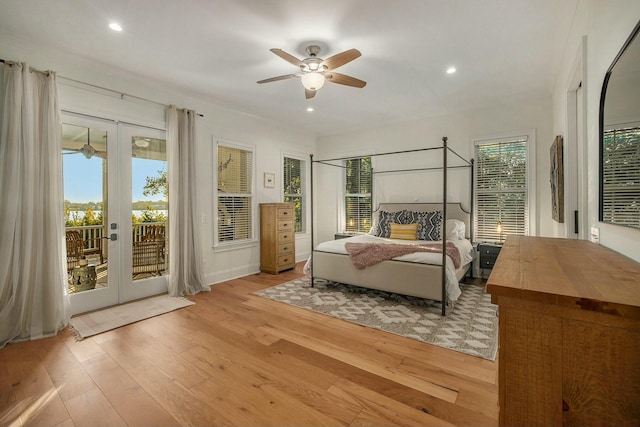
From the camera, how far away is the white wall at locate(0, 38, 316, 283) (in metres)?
3.13

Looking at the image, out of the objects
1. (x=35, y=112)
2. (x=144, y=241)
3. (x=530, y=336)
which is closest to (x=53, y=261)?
(x=144, y=241)

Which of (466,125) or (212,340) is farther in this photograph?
(466,125)

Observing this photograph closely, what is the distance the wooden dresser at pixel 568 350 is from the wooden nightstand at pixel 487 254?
3.84 metres

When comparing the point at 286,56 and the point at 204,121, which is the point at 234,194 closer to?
the point at 204,121

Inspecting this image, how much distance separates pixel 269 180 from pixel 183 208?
6.16ft

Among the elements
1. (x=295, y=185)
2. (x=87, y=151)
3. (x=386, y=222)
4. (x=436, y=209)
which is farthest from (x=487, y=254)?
(x=87, y=151)

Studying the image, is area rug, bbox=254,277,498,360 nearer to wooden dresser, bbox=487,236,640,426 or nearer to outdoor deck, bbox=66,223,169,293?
outdoor deck, bbox=66,223,169,293

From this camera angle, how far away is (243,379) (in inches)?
82.0

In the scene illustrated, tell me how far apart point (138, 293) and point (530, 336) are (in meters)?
4.27

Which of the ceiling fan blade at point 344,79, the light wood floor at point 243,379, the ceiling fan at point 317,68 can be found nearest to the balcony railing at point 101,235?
the light wood floor at point 243,379

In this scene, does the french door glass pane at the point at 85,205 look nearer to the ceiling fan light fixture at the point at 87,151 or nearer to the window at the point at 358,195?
the ceiling fan light fixture at the point at 87,151

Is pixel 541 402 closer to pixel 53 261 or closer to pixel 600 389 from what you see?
pixel 600 389

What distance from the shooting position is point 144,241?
389cm

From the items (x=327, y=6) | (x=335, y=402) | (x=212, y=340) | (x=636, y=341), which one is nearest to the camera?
(x=636, y=341)
